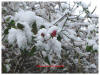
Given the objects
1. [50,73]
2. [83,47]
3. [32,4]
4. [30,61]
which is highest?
[32,4]

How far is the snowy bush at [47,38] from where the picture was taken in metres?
1.12

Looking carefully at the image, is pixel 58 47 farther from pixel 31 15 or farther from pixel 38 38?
pixel 31 15

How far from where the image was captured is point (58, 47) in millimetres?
1156

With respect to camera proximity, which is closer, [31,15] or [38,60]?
[31,15]

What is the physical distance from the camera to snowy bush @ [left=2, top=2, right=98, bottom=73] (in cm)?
112

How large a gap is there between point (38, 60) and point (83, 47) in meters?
0.56

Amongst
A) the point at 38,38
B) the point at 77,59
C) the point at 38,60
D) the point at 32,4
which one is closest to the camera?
the point at 38,38

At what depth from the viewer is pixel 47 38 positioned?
110cm

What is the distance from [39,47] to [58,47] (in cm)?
15

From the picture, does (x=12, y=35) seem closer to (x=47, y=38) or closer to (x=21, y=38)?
(x=21, y=38)

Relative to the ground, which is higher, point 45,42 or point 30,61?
point 45,42

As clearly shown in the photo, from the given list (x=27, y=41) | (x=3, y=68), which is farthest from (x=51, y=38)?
(x=3, y=68)

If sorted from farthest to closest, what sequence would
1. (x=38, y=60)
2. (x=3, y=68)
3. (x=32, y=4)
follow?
1. (x=32, y=4)
2. (x=38, y=60)
3. (x=3, y=68)

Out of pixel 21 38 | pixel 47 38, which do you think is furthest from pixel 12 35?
pixel 47 38
